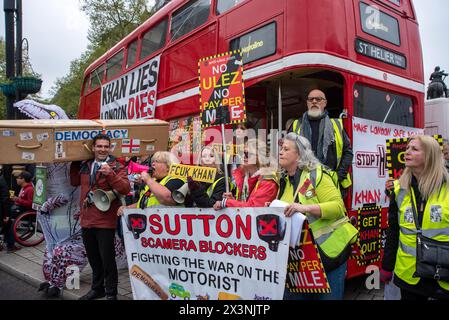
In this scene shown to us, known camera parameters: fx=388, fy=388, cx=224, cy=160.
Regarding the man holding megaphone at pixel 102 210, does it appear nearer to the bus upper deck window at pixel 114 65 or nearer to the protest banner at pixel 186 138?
the protest banner at pixel 186 138

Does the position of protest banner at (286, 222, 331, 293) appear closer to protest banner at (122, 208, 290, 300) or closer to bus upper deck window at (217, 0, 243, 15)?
protest banner at (122, 208, 290, 300)

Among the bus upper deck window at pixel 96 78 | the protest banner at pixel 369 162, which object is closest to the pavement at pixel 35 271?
the protest banner at pixel 369 162

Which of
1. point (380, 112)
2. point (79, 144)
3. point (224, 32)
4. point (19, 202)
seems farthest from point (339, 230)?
point (19, 202)

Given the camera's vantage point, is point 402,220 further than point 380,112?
No

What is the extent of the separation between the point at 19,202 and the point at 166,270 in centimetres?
591

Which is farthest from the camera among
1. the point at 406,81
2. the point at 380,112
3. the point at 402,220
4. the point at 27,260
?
the point at 27,260

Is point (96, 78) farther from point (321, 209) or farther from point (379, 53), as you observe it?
point (321, 209)

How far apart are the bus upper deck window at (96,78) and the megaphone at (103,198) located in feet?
20.7

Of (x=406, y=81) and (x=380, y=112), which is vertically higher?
(x=406, y=81)

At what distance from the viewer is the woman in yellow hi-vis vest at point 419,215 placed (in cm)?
232

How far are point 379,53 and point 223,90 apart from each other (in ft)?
7.25

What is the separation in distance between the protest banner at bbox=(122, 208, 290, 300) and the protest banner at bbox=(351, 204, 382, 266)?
1.67m

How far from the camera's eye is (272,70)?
4395mm

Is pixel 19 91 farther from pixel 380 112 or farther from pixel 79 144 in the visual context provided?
pixel 380 112
